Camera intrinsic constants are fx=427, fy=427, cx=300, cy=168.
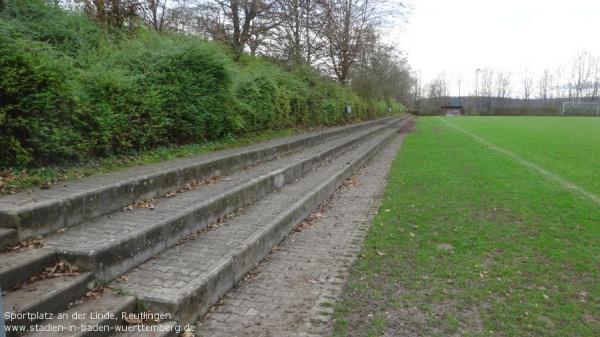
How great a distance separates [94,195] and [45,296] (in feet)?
5.16

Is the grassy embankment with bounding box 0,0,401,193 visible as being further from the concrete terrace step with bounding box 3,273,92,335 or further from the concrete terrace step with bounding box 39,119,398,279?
the concrete terrace step with bounding box 3,273,92,335

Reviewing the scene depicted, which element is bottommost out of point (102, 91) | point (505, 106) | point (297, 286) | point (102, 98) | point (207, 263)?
point (297, 286)

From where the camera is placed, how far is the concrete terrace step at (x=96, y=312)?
2.63 metres

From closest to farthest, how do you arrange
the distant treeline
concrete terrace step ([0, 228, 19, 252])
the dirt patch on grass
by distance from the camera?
concrete terrace step ([0, 228, 19, 252]) → the dirt patch on grass → the distant treeline

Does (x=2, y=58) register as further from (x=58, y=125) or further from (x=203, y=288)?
(x=203, y=288)

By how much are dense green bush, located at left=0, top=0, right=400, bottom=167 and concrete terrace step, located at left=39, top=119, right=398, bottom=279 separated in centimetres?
149

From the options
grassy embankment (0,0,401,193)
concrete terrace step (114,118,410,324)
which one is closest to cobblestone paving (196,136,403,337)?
concrete terrace step (114,118,410,324)

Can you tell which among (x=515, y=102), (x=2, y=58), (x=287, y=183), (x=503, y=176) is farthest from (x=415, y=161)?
(x=515, y=102)

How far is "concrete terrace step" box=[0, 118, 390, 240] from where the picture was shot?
11.4ft

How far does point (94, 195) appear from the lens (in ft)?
13.8

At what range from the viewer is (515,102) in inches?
3814

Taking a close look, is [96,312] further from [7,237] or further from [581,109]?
[581,109]

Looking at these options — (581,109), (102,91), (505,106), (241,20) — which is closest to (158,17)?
(241,20)

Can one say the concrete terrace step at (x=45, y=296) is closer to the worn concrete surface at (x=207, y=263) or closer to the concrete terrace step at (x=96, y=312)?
the concrete terrace step at (x=96, y=312)
